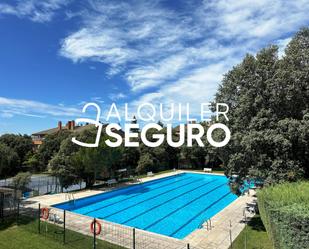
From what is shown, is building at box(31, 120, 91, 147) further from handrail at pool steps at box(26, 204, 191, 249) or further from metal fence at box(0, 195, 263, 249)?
handrail at pool steps at box(26, 204, 191, 249)

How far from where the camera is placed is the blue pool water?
18.0 metres

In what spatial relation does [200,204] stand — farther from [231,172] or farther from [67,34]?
[67,34]

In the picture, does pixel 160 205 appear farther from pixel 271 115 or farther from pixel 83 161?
Answer: pixel 271 115

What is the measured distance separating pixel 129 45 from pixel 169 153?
2854cm

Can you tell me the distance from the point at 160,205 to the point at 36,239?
11.4 m

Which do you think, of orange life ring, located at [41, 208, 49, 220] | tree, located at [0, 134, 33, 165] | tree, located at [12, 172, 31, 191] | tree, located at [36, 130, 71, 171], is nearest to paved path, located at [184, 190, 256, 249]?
orange life ring, located at [41, 208, 49, 220]

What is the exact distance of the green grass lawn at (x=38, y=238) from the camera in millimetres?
12258

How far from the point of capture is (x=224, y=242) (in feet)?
42.3

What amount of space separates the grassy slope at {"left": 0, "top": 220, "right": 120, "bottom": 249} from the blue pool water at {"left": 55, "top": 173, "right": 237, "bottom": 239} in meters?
4.98

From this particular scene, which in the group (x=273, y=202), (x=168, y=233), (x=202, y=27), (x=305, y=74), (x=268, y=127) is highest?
(x=202, y=27)

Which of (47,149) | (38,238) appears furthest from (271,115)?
(47,149)

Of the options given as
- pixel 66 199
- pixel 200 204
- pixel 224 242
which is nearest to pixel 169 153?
pixel 200 204

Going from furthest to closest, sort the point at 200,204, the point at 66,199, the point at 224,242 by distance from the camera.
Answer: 1. the point at 200,204
2. the point at 66,199
3. the point at 224,242

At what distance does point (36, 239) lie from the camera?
42.8ft
